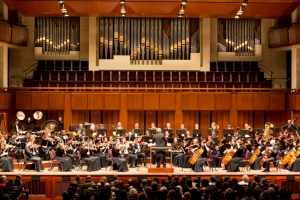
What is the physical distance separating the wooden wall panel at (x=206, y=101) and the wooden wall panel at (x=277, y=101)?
7.75 ft

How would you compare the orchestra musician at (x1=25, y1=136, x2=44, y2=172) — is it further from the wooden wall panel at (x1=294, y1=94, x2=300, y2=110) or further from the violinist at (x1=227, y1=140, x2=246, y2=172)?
the wooden wall panel at (x1=294, y1=94, x2=300, y2=110)

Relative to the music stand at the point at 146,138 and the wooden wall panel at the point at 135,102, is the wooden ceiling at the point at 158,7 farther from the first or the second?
the music stand at the point at 146,138

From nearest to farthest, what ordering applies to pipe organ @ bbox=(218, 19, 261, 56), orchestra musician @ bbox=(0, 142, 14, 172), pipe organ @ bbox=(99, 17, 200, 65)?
orchestra musician @ bbox=(0, 142, 14, 172) < pipe organ @ bbox=(99, 17, 200, 65) < pipe organ @ bbox=(218, 19, 261, 56)

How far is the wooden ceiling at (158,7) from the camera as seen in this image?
64.7ft

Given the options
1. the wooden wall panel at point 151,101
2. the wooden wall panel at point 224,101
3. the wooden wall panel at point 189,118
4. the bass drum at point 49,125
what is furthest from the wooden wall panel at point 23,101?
the wooden wall panel at point 224,101

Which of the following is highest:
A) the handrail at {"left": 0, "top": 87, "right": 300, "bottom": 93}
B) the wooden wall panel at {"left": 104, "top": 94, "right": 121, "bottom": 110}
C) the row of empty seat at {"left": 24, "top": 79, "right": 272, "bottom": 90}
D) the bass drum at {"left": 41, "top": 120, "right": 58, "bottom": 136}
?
the row of empty seat at {"left": 24, "top": 79, "right": 272, "bottom": 90}

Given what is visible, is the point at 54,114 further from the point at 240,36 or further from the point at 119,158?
the point at 240,36

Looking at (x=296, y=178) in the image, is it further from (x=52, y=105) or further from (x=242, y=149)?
(x=52, y=105)

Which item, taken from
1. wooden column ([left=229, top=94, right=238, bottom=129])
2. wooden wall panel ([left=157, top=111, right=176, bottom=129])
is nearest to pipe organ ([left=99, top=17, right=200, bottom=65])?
wooden wall panel ([left=157, top=111, right=176, bottom=129])

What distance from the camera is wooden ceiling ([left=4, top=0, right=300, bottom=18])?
19719 millimetres

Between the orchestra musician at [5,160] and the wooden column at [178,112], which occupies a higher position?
the wooden column at [178,112]

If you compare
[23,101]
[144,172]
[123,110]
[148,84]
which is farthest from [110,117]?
[144,172]

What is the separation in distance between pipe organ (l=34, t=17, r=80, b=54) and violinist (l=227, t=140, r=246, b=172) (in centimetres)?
975

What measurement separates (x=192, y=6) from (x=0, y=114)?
833 centimetres
